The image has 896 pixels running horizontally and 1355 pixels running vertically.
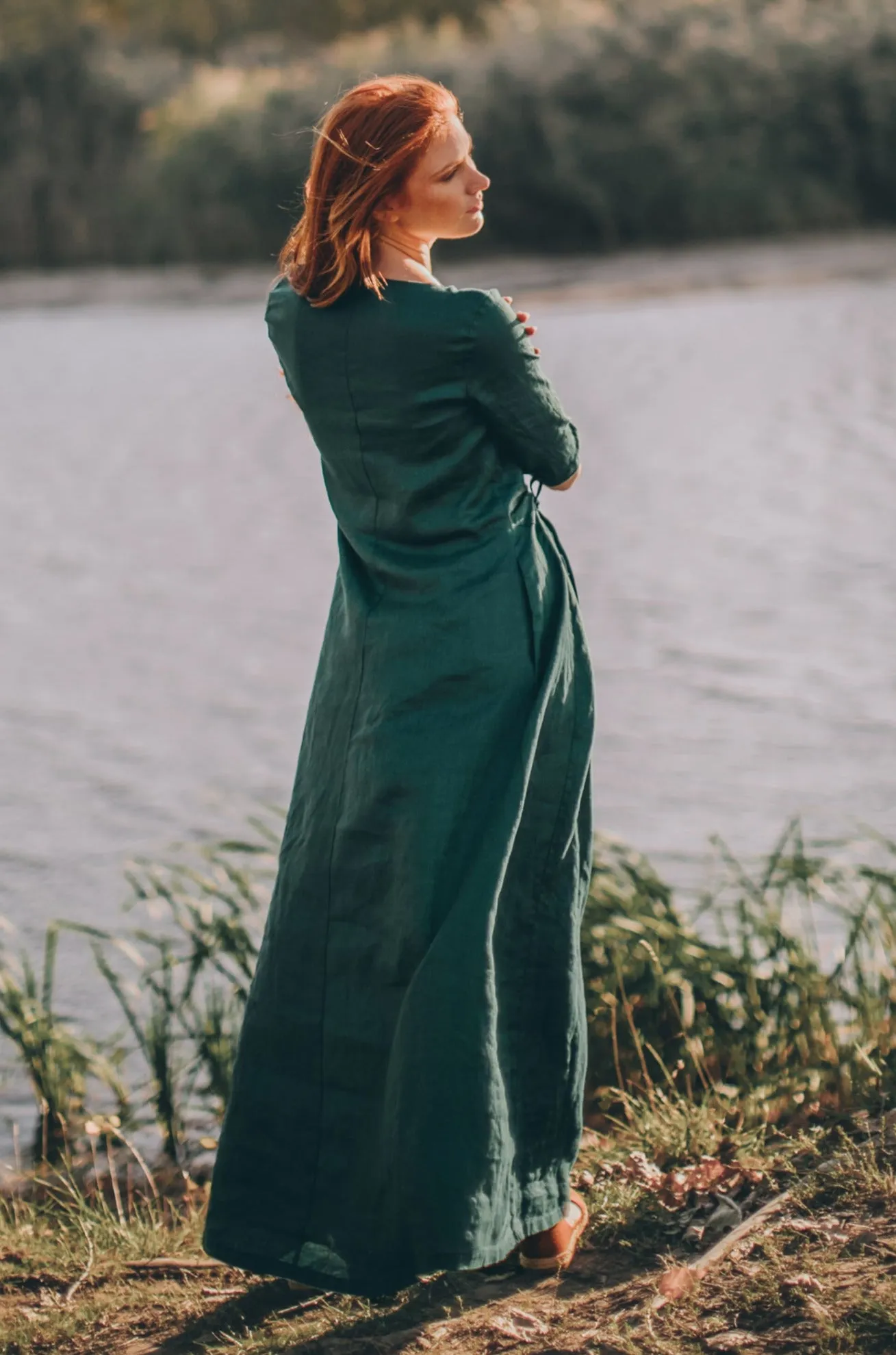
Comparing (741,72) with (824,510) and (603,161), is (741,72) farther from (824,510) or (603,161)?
(824,510)

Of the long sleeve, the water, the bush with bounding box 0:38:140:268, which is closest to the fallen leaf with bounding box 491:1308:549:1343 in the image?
the long sleeve

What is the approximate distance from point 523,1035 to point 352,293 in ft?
3.51

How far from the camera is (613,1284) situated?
112 inches

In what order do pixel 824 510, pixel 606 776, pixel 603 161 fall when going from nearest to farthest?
pixel 606 776
pixel 824 510
pixel 603 161

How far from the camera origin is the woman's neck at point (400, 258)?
261 centimetres

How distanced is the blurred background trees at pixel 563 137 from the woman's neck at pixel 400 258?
676 inches

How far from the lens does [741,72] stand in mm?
20234

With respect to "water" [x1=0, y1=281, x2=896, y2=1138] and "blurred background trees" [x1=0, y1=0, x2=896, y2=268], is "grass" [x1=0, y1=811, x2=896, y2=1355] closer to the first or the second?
"water" [x1=0, y1=281, x2=896, y2=1138]

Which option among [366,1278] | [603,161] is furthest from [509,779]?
[603,161]

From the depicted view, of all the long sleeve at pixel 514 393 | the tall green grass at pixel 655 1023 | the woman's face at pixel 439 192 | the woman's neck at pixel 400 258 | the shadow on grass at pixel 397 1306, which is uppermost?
the woman's face at pixel 439 192

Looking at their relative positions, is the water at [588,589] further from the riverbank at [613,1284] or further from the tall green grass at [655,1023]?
the riverbank at [613,1284]

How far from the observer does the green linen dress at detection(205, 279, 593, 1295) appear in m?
2.61

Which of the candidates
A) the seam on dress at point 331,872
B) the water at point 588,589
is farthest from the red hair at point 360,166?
the water at point 588,589

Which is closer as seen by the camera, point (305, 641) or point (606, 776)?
point (606, 776)
